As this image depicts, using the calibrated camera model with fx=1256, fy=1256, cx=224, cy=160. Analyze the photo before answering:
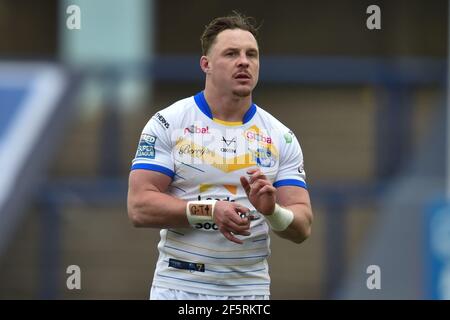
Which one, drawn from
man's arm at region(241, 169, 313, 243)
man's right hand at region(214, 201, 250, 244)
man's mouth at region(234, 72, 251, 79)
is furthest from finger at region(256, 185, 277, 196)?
man's mouth at region(234, 72, 251, 79)

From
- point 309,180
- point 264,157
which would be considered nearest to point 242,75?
point 264,157

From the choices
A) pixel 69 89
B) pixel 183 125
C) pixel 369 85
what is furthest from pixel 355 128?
pixel 183 125

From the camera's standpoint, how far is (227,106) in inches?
241

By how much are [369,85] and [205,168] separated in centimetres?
834

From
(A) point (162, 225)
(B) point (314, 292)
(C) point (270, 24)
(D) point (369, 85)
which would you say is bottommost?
(B) point (314, 292)

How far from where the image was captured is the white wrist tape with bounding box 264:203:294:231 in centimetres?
590

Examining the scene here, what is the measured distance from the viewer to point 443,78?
13930mm

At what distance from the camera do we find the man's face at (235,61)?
5.97m

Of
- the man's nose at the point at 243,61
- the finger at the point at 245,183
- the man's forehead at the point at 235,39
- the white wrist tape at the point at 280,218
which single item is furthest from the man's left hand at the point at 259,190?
the man's forehead at the point at 235,39

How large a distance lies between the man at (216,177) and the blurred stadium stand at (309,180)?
19.2 feet

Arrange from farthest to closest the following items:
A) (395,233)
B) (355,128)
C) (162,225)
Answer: (355,128), (395,233), (162,225)

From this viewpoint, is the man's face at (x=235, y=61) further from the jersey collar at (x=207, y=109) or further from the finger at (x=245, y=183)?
the finger at (x=245, y=183)

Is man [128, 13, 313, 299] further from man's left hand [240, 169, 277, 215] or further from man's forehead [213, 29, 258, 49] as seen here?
man's left hand [240, 169, 277, 215]

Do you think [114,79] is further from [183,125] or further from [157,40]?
[183,125]
